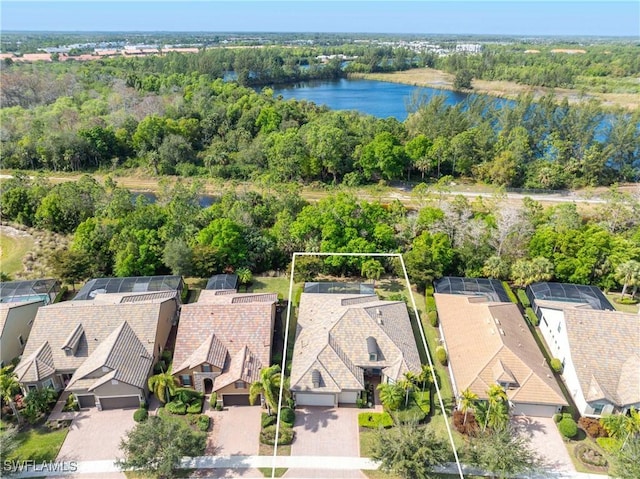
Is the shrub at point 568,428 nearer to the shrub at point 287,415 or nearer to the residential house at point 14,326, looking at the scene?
the shrub at point 287,415

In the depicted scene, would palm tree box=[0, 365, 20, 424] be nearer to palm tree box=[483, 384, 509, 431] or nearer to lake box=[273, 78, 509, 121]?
palm tree box=[483, 384, 509, 431]

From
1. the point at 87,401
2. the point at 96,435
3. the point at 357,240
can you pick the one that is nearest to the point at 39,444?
the point at 96,435

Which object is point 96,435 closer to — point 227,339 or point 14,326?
point 227,339

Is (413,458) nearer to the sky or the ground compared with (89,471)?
nearer to the sky

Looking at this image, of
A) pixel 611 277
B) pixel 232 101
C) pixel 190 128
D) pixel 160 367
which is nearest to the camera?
pixel 160 367

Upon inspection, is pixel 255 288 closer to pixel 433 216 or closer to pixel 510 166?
pixel 433 216

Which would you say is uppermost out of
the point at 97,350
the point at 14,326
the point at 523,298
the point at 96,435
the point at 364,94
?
the point at 97,350

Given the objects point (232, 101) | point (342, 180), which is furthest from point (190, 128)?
point (342, 180)
